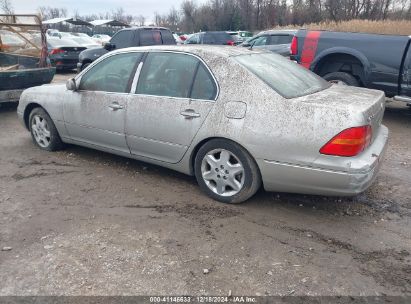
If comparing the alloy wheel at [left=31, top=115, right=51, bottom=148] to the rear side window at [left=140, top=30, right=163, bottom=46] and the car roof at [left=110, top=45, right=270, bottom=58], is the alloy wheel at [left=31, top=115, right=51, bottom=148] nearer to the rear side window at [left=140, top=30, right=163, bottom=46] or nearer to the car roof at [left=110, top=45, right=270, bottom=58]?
the car roof at [left=110, top=45, right=270, bottom=58]

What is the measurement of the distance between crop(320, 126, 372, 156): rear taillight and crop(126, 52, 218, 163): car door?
1183 mm

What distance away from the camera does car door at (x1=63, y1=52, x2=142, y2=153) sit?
4.40m

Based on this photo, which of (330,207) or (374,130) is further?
(330,207)

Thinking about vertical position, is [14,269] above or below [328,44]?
below

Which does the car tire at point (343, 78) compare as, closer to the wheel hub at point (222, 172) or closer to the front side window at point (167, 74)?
the front side window at point (167, 74)

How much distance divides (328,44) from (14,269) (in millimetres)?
6710

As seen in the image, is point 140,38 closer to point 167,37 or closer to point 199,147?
point 167,37

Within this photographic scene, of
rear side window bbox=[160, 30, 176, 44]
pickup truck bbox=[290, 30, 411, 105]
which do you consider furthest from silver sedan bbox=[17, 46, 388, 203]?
rear side window bbox=[160, 30, 176, 44]

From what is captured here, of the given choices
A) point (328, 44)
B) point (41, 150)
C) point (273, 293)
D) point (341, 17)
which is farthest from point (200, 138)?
point (341, 17)

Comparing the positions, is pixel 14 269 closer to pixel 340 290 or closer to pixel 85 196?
pixel 85 196

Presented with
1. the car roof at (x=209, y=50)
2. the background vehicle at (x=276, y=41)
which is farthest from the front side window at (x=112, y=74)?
the background vehicle at (x=276, y=41)

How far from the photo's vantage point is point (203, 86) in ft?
12.5

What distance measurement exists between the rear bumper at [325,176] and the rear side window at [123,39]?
33.0 ft

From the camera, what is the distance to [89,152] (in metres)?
5.49
